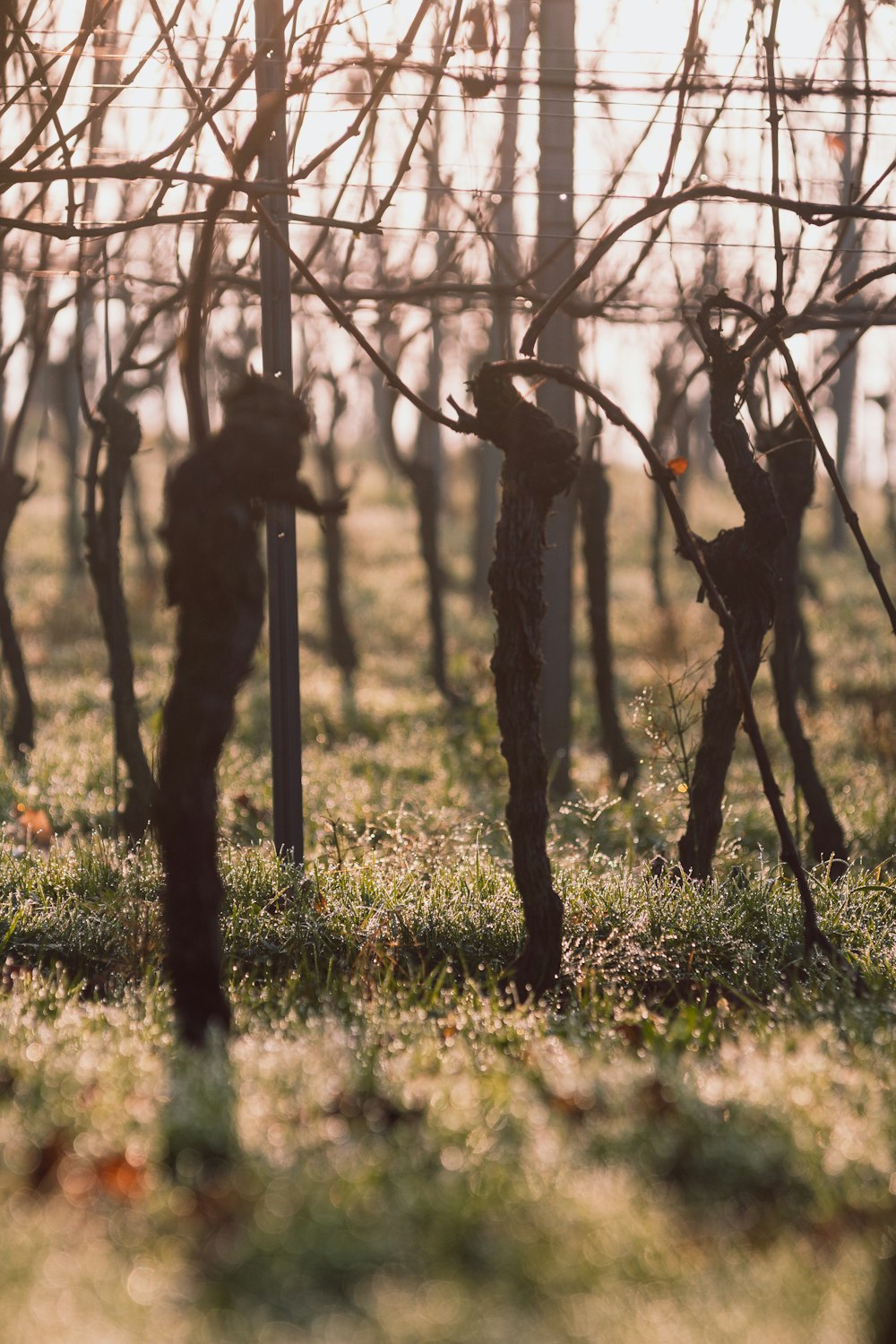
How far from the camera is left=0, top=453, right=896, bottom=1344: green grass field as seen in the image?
A: 6.48 feet

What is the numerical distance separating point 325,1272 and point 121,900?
262cm

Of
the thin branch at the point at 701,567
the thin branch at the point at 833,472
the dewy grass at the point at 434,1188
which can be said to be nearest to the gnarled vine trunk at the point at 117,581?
the thin branch at the point at 701,567

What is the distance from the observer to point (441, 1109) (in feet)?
8.55

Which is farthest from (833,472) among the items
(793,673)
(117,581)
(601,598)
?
(601,598)

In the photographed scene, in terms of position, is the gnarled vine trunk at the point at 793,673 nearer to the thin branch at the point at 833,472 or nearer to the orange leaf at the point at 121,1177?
the thin branch at the point at 833,472

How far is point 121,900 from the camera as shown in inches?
176

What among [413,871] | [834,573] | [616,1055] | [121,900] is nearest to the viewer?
[616,1055]

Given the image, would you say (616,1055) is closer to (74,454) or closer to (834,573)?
(74,454)

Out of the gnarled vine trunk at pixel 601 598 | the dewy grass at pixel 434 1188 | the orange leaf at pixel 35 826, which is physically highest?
the gnarled vine trunk at pixel 601 598

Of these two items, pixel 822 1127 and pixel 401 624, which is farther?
pixel 401 624

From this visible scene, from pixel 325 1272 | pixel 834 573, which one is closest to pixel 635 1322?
pixel 325 1272

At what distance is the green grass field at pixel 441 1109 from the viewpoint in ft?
6.48

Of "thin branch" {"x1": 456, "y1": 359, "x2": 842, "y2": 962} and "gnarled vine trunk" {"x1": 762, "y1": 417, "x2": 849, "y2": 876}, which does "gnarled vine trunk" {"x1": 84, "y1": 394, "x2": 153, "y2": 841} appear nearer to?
"thin branch" {"x1": 456, "y1": 359, "x2": 842, "y2": 962}

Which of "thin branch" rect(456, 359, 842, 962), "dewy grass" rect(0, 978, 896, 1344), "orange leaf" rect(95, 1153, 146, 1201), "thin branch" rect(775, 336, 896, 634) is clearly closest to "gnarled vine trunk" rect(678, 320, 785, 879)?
"thin branch" rect(775, 336, 896, 634)
